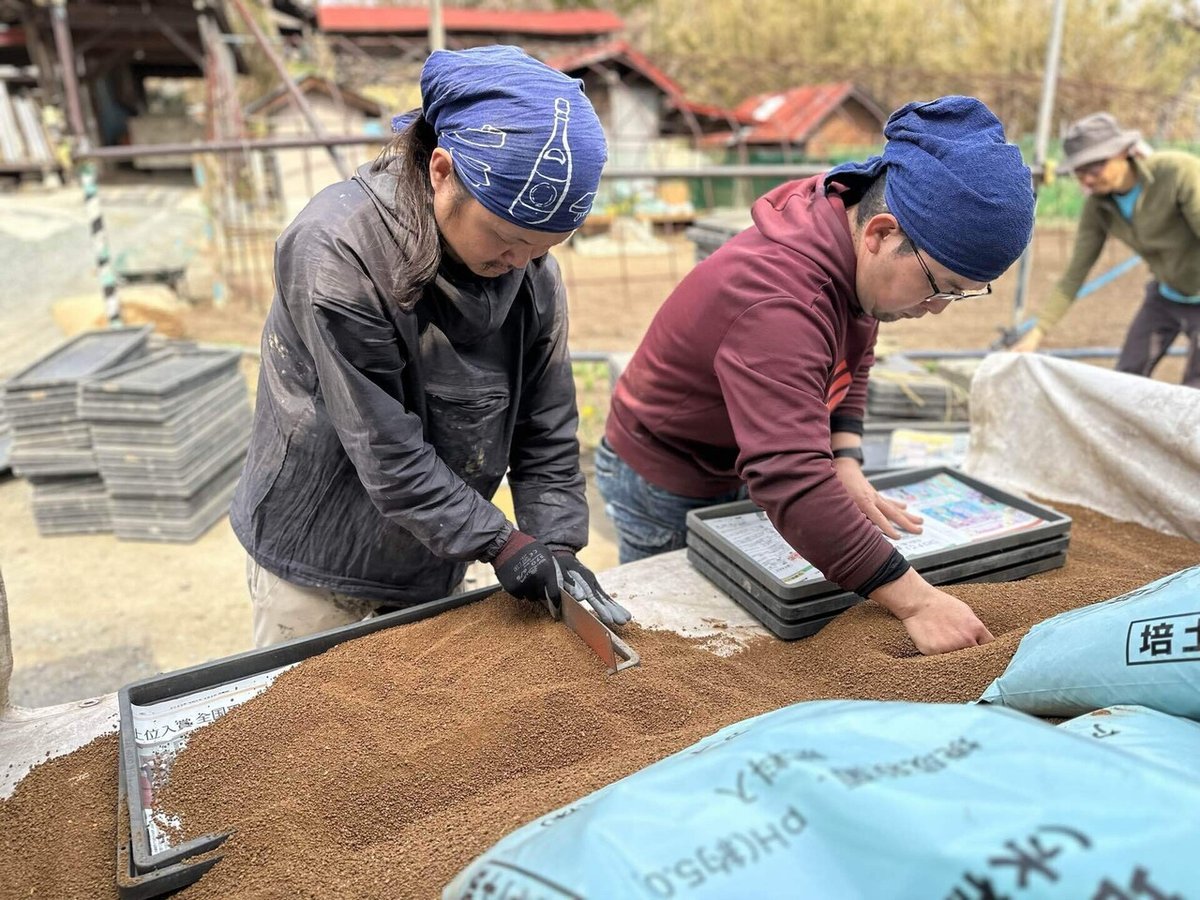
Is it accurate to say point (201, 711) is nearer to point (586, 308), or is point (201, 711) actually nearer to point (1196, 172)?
point (1196, 172)

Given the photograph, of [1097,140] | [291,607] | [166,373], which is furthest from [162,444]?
[1097,140]

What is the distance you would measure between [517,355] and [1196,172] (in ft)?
11.8

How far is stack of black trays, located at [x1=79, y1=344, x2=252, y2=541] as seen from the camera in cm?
434

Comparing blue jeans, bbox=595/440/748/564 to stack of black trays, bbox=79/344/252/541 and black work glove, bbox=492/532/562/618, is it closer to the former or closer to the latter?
black work glove, bbox=492/532/562/618

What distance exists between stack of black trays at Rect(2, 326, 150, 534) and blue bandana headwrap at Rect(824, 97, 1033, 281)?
14.1ft

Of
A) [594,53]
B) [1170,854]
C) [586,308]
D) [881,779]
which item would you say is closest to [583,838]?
[881,779]

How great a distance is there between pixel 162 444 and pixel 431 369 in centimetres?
343

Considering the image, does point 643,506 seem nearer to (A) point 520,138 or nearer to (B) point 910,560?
(B) point 910,560

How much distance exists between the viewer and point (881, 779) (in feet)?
2.40

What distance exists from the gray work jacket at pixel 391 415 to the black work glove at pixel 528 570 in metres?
0.03

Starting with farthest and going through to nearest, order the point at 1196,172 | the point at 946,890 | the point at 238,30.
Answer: the point at 238,30 < the point at 1196,172 < the point at 946,890

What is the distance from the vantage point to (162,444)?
14.4 ft

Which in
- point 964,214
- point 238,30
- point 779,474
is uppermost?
point 238,30

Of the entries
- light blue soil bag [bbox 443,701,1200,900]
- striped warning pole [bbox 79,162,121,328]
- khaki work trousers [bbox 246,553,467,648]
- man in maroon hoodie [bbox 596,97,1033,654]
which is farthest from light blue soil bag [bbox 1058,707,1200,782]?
striped warning pole [bbox 79,162,121,328]
